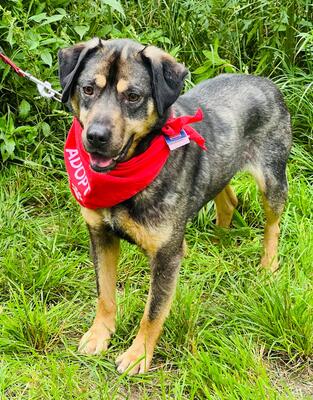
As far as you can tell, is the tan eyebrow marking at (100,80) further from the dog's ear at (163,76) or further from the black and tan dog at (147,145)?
the dog's ear at (163,76)

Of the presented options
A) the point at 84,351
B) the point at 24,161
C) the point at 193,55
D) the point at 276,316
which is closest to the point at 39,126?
the point at 24,161

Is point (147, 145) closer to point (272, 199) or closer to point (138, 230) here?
point (138, 230)

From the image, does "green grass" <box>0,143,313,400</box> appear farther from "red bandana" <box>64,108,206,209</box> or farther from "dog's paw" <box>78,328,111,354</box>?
"red bandana" <box>64,108,206,209</box>

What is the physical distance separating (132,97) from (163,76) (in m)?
0.18

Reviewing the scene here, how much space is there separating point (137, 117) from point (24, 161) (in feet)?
6.54

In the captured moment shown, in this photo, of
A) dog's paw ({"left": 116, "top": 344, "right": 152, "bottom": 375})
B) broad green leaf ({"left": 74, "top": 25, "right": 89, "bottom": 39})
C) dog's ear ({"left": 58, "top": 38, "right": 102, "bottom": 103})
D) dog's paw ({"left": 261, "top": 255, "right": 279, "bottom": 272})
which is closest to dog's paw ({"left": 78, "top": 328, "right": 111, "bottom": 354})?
dog's paw ({"left": 116, "top": 344, "right": 152, "bottom": 375})

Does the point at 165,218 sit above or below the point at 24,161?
above

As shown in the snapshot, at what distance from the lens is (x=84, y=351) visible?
3684 mm

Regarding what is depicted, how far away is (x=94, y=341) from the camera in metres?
3.71

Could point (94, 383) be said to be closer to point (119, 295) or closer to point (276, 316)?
point (119, 295)

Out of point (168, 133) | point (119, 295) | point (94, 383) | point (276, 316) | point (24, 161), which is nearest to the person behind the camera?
point (168, 133)

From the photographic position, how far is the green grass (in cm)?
341

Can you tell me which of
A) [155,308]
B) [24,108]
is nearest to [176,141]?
[155,308]

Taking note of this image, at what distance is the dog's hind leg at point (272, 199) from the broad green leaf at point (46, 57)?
1535 millimetres
